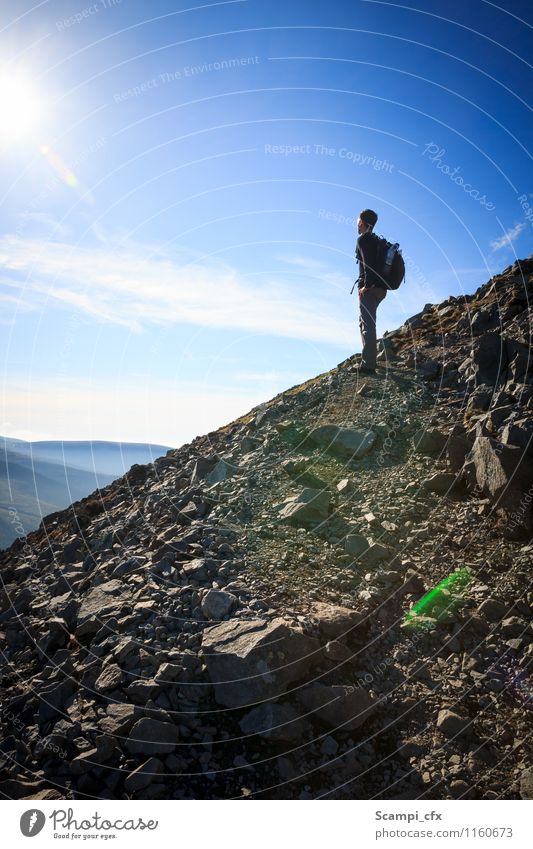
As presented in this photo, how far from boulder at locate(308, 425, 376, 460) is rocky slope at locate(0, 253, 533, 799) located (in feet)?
0.23

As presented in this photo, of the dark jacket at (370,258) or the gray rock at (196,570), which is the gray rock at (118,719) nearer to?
the gray rock at (196,570)

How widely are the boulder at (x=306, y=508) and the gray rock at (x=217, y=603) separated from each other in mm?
2969

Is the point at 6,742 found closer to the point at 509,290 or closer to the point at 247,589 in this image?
the point at 247,589

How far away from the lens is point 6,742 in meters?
6.96

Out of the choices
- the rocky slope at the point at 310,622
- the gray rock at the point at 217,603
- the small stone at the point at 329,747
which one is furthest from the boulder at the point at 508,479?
the gray rock at the point at 217,603

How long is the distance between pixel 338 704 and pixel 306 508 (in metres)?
4.97

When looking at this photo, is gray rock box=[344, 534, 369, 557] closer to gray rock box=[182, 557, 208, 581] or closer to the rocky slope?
the rocky slope

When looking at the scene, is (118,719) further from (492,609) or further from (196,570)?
(492,609)

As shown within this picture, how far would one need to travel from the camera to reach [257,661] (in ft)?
22.6

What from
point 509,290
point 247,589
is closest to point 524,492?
point 247,589

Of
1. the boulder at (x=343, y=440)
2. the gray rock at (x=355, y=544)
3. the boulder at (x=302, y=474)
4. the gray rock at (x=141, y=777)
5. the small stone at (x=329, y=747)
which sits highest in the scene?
the boulder at (x=343, y=440)

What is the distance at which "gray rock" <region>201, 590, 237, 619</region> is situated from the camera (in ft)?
26.8

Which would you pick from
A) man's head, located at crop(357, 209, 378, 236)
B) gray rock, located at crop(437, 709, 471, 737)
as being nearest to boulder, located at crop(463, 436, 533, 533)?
gray rock, located at crop(437, 709, 471, 737)

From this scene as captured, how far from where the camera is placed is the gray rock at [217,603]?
26.8 ft
